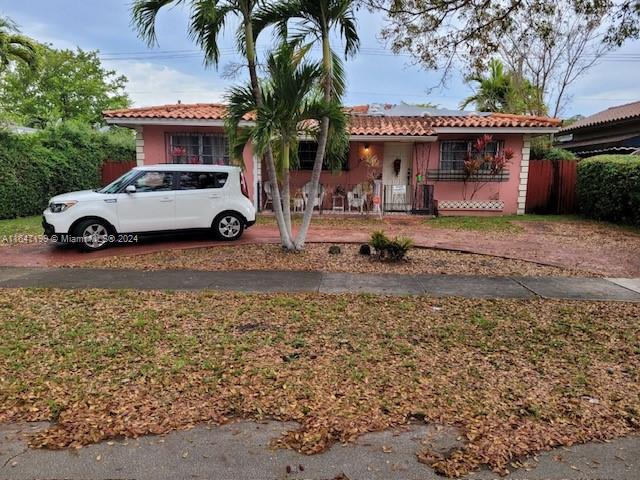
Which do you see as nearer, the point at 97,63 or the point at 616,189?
the point at 616,189

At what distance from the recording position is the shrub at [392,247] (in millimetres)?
7562

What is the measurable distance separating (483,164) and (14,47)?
1436 cm

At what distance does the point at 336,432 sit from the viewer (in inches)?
108

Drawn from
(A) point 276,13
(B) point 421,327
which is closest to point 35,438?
(B) point 421,327

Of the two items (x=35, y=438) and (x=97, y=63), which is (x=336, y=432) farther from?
(x=97, y=63)

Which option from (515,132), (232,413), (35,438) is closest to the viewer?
(35,438)

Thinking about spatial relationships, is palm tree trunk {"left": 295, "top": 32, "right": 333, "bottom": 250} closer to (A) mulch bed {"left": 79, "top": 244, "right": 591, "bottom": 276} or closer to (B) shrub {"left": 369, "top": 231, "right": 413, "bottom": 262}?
(A) mulch bed {"left": 79, "top": 244, "right": 591, "bottom": 276}

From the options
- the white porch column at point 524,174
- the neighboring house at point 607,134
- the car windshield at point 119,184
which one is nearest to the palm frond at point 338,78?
the car windshield at point 119,184

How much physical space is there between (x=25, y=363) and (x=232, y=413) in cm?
Result: 192

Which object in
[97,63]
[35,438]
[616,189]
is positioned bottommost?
[35,438]

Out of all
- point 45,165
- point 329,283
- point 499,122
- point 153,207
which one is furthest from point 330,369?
point 45,165

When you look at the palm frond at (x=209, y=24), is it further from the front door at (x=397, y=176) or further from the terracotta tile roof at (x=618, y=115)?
the terracotta tile roof at (x=618, y=115)

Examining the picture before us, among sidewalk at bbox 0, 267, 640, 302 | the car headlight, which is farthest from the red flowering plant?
the car headlight

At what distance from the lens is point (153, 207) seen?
8789 mm
